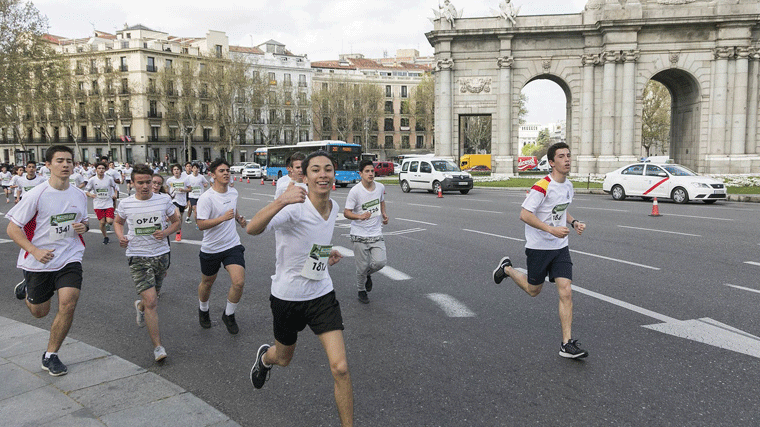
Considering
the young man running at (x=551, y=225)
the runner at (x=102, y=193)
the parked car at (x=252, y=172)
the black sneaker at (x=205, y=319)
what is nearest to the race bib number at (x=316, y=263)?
the young man running at (x=551, y=225)

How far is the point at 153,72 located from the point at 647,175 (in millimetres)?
69173

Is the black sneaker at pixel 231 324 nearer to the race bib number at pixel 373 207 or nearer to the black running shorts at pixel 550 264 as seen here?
the race bib number at pixel 373 207

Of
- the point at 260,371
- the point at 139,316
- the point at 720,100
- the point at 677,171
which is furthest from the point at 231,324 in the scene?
the point at 720,100

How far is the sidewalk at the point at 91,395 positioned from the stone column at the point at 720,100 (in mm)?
37582

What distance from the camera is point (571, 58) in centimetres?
3612

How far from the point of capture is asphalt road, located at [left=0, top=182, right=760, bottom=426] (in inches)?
157

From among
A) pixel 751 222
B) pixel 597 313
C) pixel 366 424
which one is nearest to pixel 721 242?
pixel 751 222

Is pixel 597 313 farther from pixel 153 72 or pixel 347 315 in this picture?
pixel 153 72

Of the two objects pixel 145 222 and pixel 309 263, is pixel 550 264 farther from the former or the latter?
pixel 145 222

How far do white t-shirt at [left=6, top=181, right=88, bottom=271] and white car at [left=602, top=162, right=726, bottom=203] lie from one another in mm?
20141

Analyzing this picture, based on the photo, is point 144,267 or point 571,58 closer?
point 144,267

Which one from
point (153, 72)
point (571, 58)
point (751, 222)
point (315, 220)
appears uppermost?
point (153, 72)

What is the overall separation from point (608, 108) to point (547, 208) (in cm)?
3298

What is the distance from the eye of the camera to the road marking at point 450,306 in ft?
20.7
